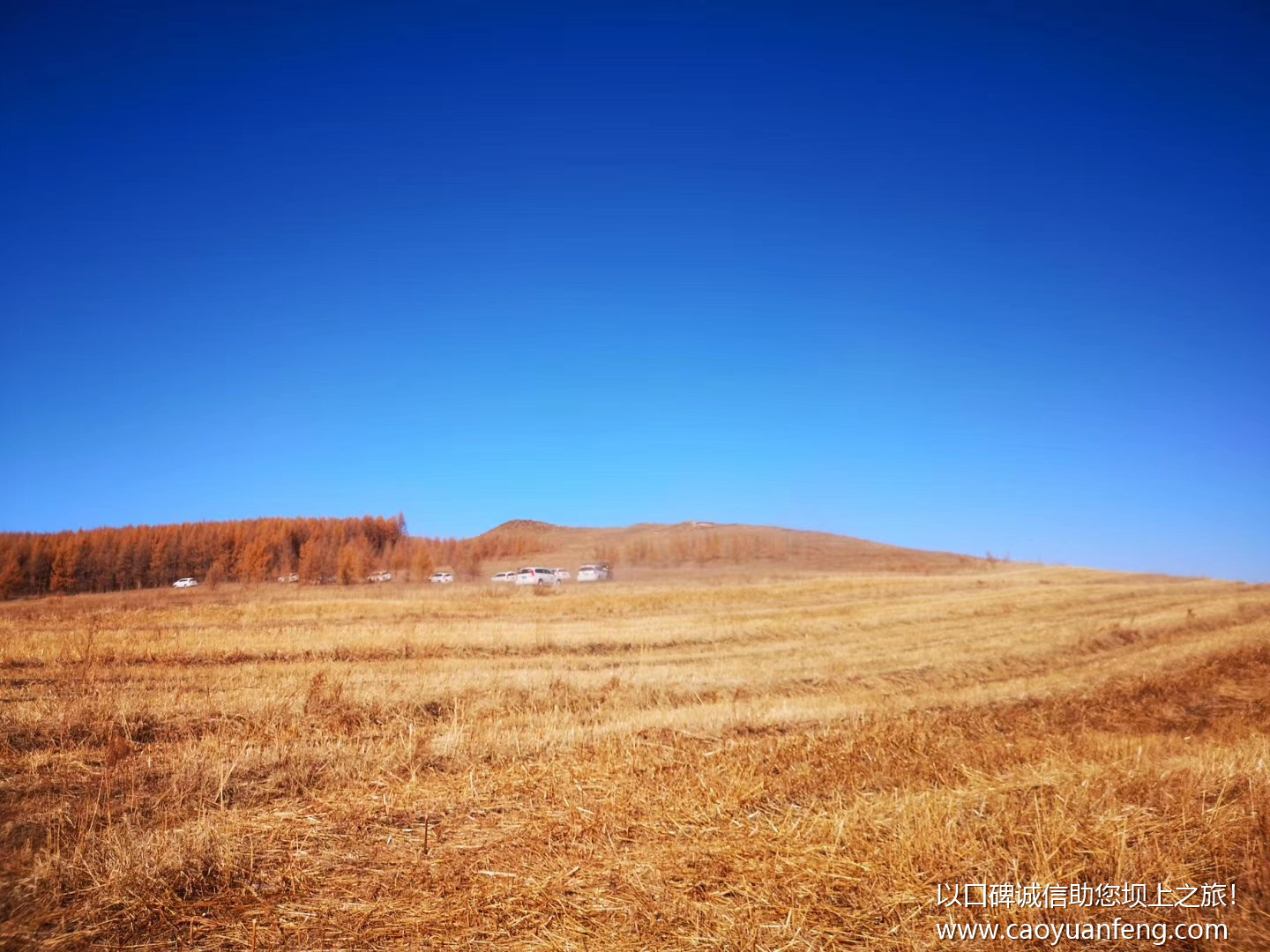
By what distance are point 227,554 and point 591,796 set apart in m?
70.3

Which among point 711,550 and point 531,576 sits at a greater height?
point 711,550

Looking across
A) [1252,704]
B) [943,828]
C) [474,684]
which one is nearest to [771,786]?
[943,828]

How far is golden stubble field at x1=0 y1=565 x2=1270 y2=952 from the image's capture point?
4.36m

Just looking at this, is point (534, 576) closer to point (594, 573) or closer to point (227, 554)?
point (594, 573)

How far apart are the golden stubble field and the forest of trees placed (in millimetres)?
28308

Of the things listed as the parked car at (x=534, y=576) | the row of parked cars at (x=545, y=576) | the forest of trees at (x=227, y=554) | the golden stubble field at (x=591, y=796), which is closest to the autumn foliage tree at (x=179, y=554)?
the forest of trees at (x=227, y=554)

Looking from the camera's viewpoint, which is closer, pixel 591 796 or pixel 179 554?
pixel 591 796

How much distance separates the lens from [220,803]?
627 centimetres

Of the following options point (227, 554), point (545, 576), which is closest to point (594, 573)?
point (545, 576)

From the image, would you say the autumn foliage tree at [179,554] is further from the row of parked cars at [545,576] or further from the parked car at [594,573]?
the parked car at [594,573]

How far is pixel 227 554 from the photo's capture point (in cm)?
6469

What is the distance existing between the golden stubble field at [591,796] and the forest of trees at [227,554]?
28.3m

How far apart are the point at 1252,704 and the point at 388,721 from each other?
14.6 meters

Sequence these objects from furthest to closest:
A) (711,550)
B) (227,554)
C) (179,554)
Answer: (711,550)
(227,554)
(179,554)
